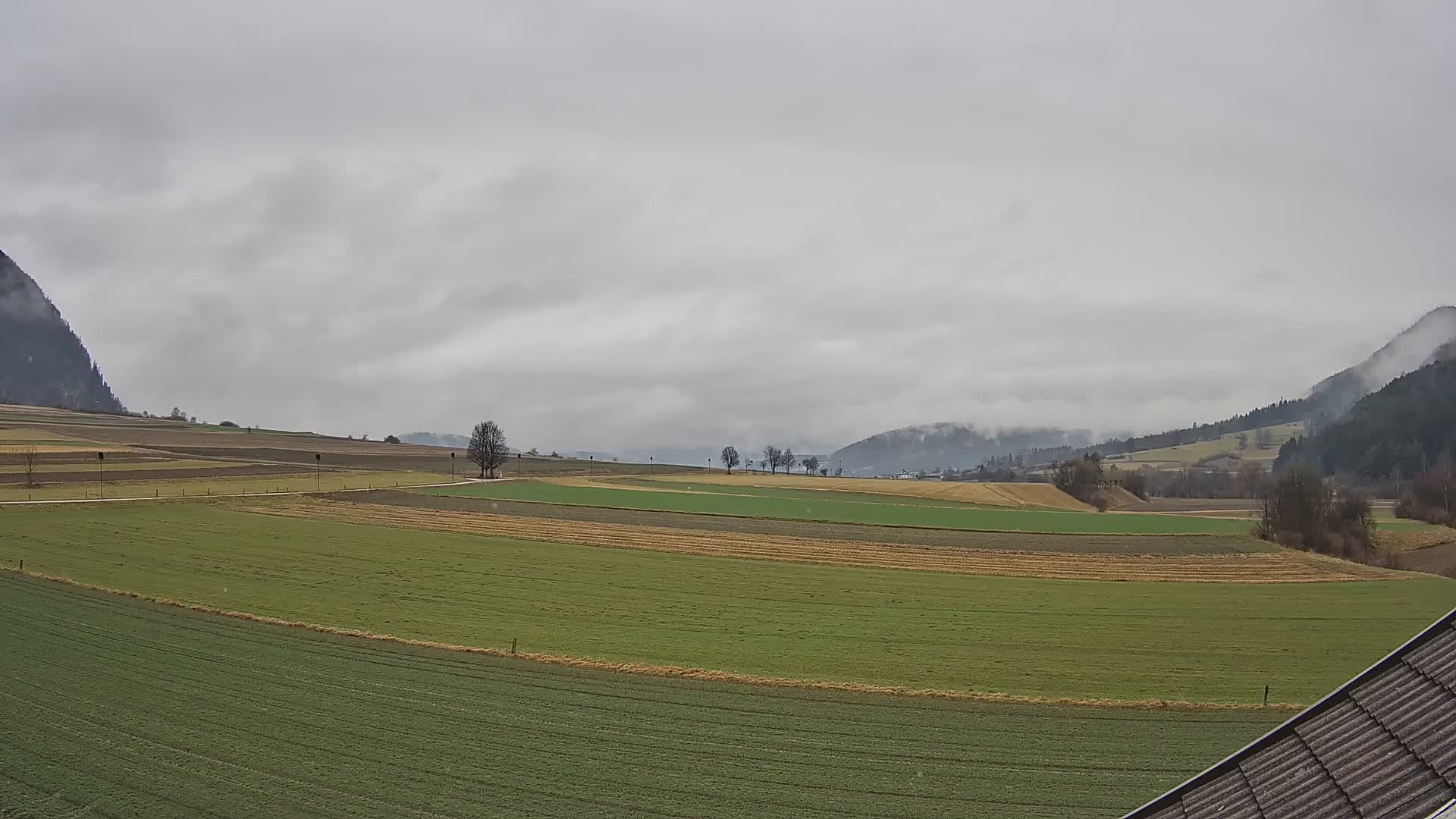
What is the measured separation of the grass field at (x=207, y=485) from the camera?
84.6 metres

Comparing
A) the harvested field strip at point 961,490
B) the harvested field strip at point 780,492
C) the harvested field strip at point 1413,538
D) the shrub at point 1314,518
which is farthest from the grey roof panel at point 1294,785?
the harvested field strip at point 961,490

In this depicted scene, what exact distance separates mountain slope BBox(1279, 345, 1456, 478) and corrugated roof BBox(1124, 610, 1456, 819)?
654ft

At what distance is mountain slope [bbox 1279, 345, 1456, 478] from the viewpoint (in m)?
168

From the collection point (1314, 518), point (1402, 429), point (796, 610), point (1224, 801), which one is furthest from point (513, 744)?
point (1402, 429)

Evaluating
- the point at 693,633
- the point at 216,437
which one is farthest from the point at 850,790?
the point at 216,437

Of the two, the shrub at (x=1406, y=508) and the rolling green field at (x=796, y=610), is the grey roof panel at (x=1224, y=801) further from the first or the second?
the shrub at (x=1406, y=508)

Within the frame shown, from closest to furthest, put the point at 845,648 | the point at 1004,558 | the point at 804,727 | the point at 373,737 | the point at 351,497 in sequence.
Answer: the point at 373,737 → the point at 804,727 → the point at 845,648 → the point at 1004,558 → the point at 351,497

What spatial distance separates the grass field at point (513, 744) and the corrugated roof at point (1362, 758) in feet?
31.8

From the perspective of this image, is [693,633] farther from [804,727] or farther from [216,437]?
[216,437]

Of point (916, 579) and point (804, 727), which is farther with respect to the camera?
point (916, 579)

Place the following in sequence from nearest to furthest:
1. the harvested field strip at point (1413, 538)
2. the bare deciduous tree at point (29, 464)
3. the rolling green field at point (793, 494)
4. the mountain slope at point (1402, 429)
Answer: the harvested field strip at point (1413, 538) → the bare deciduous tree at point (29, 464) → the rolling green field at point (793, 494) → the mountain slope at point (1402, 429)

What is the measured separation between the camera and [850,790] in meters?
17.0

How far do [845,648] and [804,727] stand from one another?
8.67m

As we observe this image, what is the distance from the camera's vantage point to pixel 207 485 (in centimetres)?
10106
